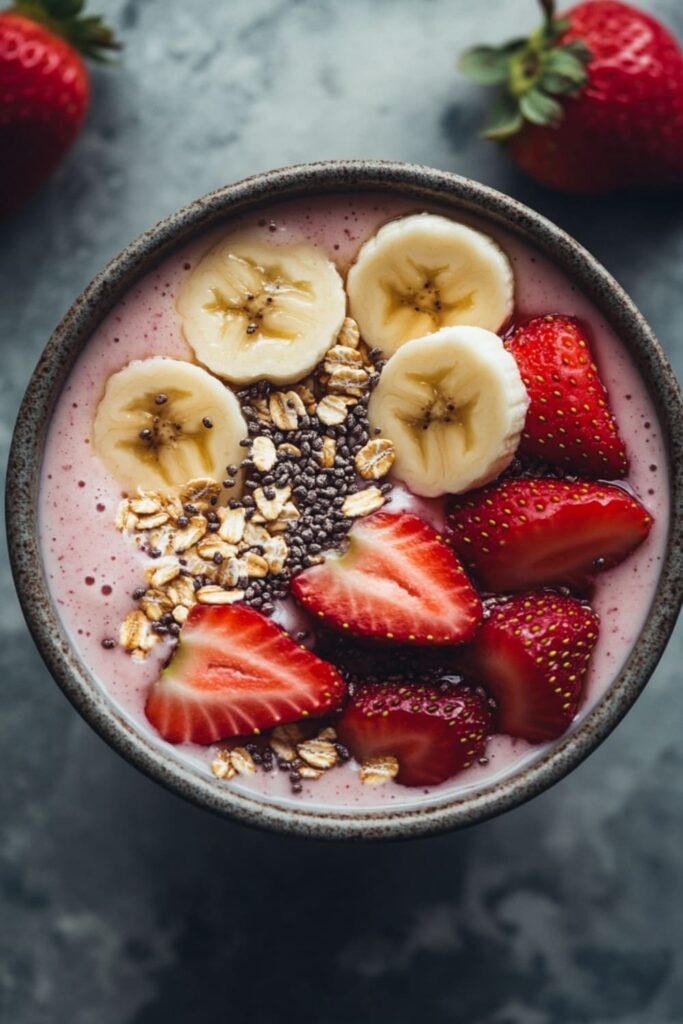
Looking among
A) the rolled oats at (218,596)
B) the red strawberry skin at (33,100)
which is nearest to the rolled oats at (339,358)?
the rolled oats at (218,596)

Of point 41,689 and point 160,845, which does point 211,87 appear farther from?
point 160,845

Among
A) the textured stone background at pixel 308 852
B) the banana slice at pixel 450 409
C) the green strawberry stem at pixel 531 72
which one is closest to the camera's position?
the banana slice at pixel 450 409

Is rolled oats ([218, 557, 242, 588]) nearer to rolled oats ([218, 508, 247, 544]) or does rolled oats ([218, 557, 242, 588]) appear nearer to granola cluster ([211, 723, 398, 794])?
rolled oats ([218, 508, 247, 544])

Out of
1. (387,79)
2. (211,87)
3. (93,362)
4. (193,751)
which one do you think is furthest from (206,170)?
(193,751)

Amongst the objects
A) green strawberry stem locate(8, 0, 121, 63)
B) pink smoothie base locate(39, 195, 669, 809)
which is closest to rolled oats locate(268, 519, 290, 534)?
pink smoothie base locate(39, 195, 669, 809)

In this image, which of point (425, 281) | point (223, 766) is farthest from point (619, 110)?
point (223, 766)

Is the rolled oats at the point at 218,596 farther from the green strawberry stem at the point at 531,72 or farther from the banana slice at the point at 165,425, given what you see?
the green strawberry stem at the point at 531,72

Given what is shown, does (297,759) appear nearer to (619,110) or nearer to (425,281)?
(425,281)
